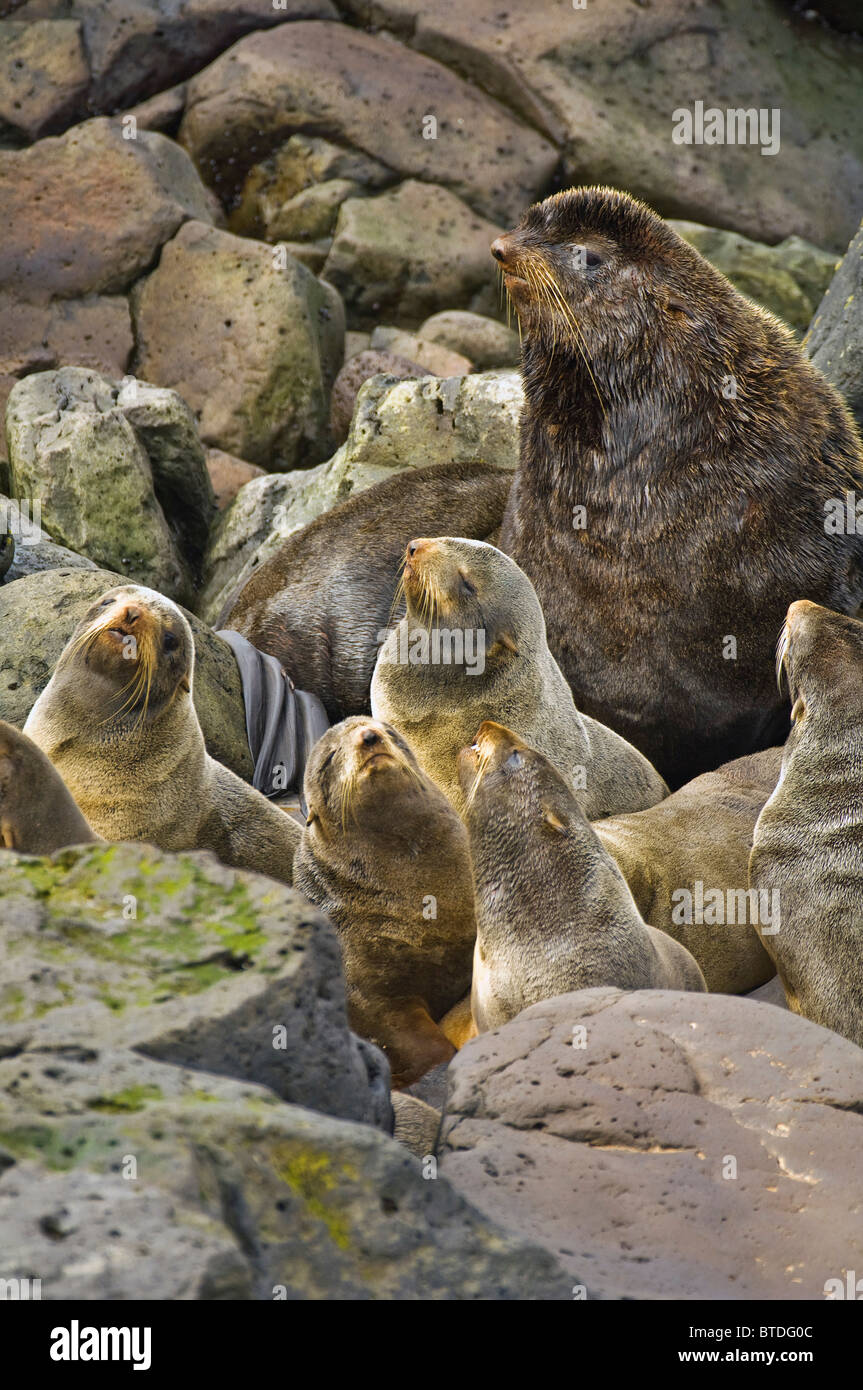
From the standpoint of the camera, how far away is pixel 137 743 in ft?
18.7

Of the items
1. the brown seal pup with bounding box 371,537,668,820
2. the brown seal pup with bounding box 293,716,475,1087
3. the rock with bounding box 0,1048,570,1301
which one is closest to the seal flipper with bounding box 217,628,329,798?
the brown seal pup with bounding box 371,537,668,820

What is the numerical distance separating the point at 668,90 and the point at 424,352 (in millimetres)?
3834

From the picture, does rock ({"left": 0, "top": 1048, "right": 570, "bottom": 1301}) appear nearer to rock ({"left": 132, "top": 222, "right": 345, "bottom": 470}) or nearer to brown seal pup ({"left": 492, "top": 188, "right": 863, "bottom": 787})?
brown seal pup ({"left": 492, "top": 188, "right": 863, "bottom": 787})

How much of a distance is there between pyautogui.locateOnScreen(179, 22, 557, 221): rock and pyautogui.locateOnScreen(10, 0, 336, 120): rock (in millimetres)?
238

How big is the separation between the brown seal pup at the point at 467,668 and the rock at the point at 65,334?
6656mm

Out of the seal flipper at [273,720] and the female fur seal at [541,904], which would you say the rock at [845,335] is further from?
the female fur seal at [541,904]

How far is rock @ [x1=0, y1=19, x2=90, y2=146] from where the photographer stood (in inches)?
520

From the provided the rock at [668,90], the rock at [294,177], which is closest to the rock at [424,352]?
the rock at [294,177]

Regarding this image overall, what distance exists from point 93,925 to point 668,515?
390 cm

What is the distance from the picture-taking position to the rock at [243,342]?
11508 mm

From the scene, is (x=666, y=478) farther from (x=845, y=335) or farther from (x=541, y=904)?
(x=541, y=904)

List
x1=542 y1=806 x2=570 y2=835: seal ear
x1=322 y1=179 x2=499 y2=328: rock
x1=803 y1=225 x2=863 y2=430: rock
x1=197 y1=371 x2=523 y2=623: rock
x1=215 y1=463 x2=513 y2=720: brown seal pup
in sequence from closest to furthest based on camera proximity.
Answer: x1=542 y1=806 x2=570 y2=835: seal ear
x1=215 y1=463 x2=513 y2=720: brown seal pup
x1=803 y1=225 x2=863 y2=430: rock
x1=197 y1=371 x2=523 y2=623: rock
x1=322 y1=179 x2=499 y2=328: rock
